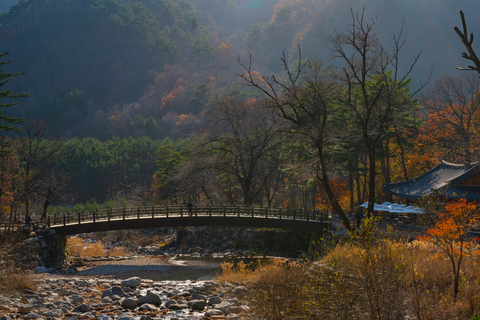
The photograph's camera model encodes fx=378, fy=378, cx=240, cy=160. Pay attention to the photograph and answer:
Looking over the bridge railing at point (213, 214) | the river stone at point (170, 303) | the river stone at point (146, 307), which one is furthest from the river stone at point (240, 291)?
the bridge railing at point (213, 214)

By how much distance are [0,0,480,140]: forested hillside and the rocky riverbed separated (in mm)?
108475

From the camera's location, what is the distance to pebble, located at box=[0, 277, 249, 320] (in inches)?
456

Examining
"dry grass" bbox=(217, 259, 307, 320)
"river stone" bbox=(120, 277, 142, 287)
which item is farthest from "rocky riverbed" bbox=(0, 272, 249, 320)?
"dry grass" bbox=(217, 259, 307, 320)

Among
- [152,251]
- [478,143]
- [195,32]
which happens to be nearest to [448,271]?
[152,251]

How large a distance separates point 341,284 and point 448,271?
4.78 metres

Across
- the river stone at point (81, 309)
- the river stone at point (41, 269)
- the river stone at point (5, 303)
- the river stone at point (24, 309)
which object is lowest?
the river stone at point (41, 269)

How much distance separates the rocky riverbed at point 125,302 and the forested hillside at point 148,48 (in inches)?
4271

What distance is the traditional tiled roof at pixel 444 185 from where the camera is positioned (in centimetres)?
2462

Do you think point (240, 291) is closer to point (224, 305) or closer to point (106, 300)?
point (224, 305)

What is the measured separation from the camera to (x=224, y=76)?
140500 millimetres

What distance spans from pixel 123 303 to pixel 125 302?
0.08 metres

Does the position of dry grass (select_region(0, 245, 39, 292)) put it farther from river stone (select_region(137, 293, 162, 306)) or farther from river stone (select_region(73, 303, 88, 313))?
river stone (select_region(137, 293, 162, 306))

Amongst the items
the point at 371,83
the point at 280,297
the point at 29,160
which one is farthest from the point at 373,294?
the point at 371,83

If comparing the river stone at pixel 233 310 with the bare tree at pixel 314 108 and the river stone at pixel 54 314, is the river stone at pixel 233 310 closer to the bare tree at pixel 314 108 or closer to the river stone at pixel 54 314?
the river stone at pixel 54 314
